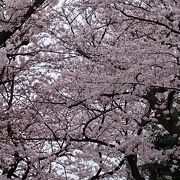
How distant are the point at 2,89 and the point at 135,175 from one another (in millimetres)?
3079

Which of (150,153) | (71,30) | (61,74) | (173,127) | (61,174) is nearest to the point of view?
(173,127)

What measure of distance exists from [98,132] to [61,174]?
181cm

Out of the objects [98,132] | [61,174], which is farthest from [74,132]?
[61,174]

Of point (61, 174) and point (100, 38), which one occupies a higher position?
point (100, 38)

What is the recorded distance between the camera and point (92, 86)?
562 centimetres

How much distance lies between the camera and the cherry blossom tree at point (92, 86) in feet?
17.5

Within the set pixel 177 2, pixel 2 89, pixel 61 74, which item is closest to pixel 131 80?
pixel 177 2

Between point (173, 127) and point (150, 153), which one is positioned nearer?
point (173, 127)

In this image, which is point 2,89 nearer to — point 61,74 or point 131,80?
point 61,74

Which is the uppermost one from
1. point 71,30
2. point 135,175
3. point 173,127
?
point 71,30

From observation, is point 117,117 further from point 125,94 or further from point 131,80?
point 131,80

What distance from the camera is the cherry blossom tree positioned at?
5.32 metres

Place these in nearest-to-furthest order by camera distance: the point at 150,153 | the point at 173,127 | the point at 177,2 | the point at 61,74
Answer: the point at 177,2, the point at 173,127, the point at 61,74, the point at 150,153

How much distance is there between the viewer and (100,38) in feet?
27.0
